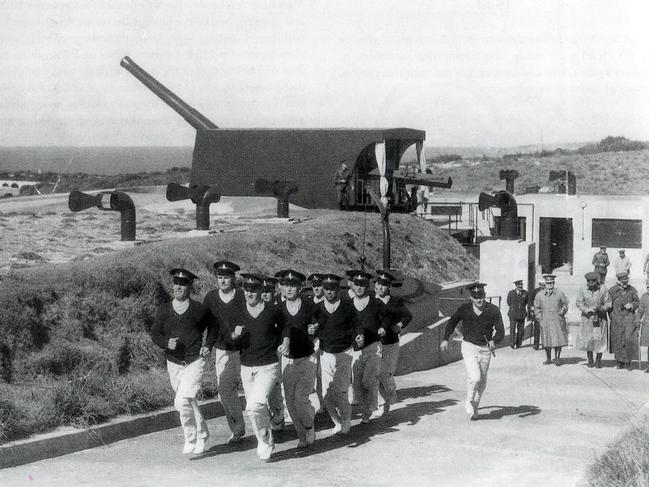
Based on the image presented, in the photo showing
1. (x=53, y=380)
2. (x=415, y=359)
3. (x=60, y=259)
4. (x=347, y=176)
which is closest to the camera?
(x=53, y=380)

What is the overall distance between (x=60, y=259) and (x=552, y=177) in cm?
3286

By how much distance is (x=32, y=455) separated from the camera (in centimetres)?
849

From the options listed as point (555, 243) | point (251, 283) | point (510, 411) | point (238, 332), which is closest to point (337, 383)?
point (238, 332)

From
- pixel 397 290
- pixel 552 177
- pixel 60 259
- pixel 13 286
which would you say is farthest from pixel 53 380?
pixel 552 177

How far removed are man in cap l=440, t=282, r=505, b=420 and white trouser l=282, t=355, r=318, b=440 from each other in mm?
1842

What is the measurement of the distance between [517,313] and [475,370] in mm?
6669

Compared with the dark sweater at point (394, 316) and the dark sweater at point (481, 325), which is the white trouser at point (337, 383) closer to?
the dark sweater at point (394, 316)

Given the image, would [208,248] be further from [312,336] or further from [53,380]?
[312,336]

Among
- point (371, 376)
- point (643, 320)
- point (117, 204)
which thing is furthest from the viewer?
point (117, 204)

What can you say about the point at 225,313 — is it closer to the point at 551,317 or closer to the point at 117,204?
the point at 551,317

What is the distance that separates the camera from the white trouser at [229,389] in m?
9.22

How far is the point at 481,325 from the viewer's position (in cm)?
1062

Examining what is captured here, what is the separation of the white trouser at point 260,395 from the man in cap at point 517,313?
8739 mm

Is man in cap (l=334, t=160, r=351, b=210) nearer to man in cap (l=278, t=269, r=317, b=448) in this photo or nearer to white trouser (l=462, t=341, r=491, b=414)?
white trouser (l=462, t=341, r=491, b=414)
